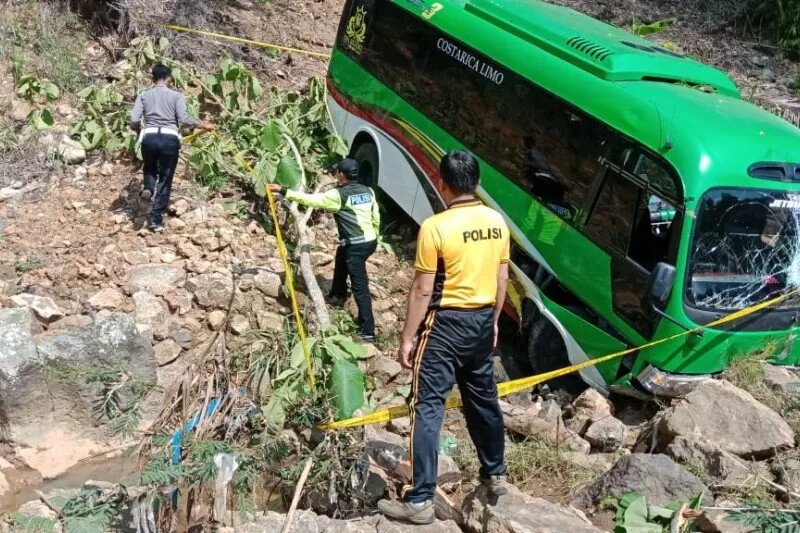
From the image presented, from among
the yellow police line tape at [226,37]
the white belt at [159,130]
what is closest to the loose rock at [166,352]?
the white belt at [159,130]

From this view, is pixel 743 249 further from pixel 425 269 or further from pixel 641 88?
pixel 425 269

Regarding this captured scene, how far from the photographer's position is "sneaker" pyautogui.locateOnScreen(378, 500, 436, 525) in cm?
426

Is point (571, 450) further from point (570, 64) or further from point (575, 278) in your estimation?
point (570, 64)

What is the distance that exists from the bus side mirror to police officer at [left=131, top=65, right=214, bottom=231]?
458cm

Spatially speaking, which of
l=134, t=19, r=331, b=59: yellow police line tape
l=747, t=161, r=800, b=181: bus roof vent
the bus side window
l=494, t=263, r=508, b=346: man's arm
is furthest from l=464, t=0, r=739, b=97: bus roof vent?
l=134, t=19, r=331, b=59: yellow police line tape

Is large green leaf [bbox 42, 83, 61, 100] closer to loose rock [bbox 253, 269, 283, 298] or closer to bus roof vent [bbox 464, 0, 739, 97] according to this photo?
loose rock [bbox 253, 269, 283, 298]

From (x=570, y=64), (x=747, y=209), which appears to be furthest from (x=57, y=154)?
(x=747, y=209)

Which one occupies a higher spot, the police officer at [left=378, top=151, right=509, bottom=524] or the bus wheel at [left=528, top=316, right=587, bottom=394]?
the police officer at [left=378, top=151, right=509, bottom=524]

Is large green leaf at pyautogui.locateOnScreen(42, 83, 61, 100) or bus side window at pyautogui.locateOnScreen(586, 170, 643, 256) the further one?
large green leaf at pyautogui.locateOnScreen(42, 83, 61, 100)

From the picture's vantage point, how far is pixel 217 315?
7.22 meters

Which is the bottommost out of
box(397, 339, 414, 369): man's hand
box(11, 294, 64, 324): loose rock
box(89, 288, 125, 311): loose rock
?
box(89, 288, 125, 311): loose rock

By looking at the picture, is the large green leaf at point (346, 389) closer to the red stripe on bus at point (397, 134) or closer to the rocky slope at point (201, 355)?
the rocky slope at point (201, 355)

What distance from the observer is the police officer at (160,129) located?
7.91 metres

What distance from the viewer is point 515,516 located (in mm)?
4297
